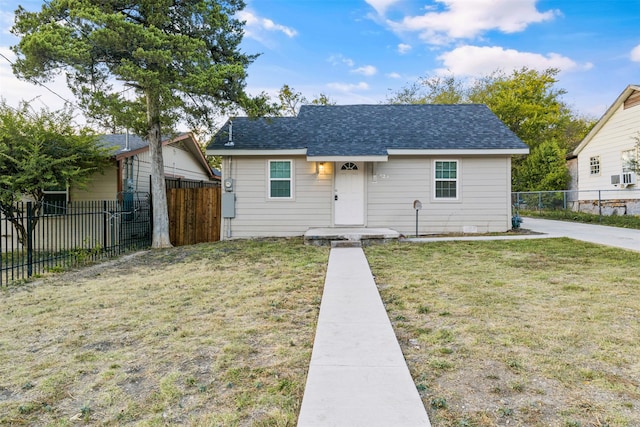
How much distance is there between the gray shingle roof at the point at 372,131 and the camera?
420 inches

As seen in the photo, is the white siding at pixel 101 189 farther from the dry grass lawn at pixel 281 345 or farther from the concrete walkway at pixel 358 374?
the concrete walkway at pixel 358 374

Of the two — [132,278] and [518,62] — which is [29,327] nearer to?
[132,278]

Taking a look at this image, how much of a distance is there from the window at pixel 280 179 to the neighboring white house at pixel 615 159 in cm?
1257

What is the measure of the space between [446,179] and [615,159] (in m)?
10.8

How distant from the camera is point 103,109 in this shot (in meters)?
8.21

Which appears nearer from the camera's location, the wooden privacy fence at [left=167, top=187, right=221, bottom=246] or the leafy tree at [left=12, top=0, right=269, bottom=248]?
the leafy tree at [left=12, top=0, right=269, bottom=248]

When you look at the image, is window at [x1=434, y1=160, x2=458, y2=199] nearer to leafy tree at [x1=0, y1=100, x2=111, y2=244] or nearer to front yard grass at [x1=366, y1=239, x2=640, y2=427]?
front yard grass at [x1=366, y1=239, x2=640, y2=427]

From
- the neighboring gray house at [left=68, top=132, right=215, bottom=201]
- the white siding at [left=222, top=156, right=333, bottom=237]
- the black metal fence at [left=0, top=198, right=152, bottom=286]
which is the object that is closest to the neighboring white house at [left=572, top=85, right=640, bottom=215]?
the white siding at [left=222, top=156, right=333, bottom=237]

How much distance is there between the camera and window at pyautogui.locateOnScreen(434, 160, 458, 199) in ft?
35.9

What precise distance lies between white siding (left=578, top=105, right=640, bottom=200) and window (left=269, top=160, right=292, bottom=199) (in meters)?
13.7

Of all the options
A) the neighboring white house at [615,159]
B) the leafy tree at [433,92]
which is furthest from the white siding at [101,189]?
the leafy tree at [433,92]

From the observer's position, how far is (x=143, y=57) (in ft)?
25.6

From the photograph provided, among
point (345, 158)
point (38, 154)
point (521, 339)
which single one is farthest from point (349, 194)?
point (521, 339)

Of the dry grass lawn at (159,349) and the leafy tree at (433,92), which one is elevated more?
the leafy tree at (433,92)
